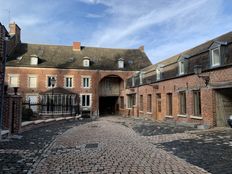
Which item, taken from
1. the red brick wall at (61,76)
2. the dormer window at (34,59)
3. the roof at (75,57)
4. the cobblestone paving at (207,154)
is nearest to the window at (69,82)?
the red brick wall at (61,76)

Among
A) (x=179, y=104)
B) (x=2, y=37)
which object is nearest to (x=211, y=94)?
(x=179, y=104)

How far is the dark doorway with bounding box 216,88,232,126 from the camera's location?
14.2m

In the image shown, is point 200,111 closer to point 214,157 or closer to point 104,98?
point 214,157

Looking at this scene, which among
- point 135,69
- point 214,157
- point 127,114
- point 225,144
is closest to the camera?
point 214,157

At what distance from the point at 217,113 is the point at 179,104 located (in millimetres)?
4231

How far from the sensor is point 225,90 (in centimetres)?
1416

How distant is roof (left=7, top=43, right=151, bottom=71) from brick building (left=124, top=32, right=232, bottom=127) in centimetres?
1428

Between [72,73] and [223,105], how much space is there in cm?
2445

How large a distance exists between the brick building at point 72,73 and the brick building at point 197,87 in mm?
12410

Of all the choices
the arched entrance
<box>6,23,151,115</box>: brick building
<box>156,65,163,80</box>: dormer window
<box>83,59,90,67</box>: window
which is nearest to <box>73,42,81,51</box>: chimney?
<box>6,23,151,115</box>: brick building

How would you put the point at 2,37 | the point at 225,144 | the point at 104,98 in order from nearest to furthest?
the point at 225,144 → the point at 2,37 → the point at 104,98

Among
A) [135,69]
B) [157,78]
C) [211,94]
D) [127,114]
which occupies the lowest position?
[127,114]

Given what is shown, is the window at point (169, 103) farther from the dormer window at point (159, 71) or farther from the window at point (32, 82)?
the window at point (32, 82)

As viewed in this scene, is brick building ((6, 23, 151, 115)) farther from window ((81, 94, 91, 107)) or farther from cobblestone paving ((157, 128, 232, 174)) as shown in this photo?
→ cobblestone paving ((157, 128, 232, 174))
